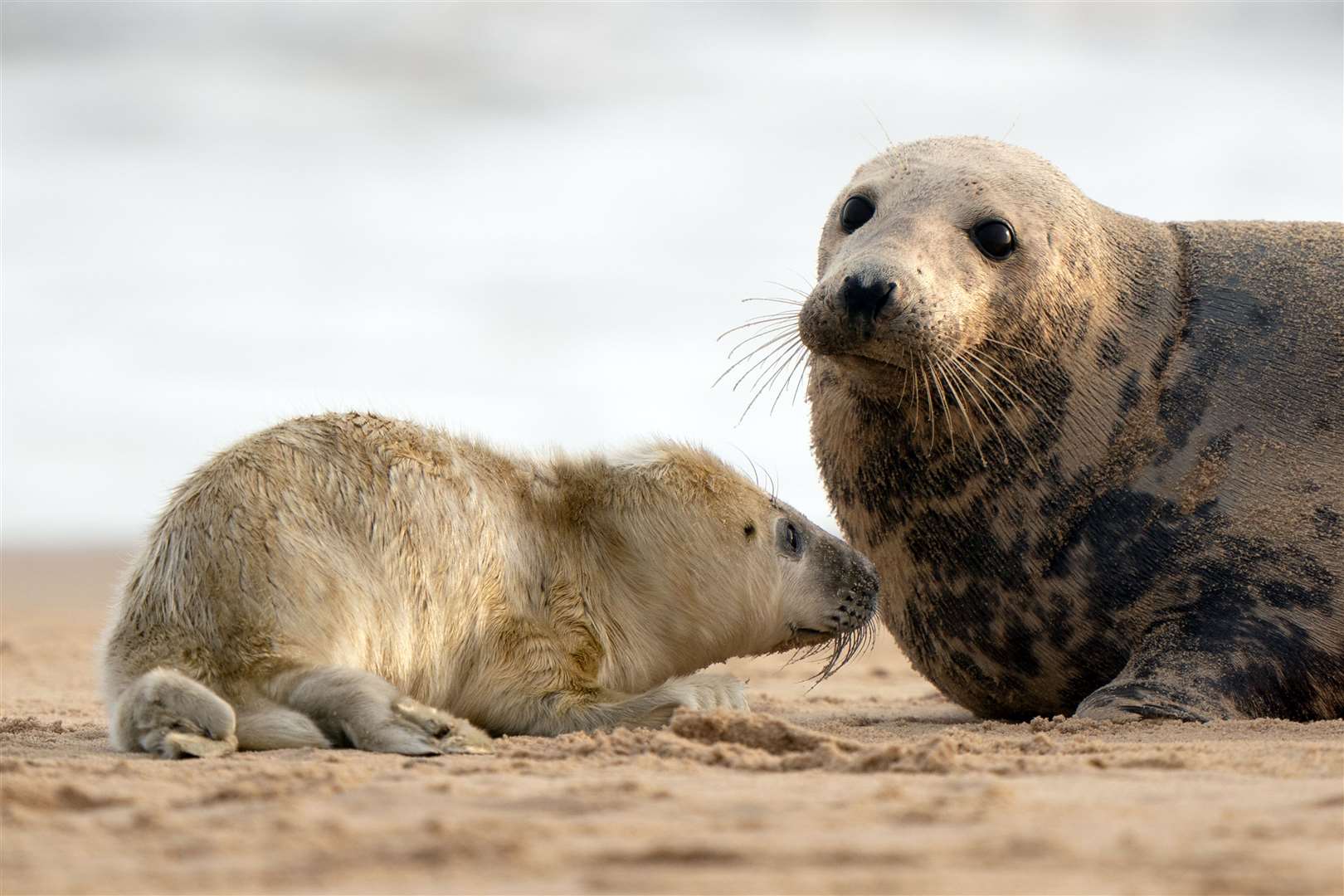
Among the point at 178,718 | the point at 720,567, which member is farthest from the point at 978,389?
the point at 178,718

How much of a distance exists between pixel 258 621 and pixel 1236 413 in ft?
10.8

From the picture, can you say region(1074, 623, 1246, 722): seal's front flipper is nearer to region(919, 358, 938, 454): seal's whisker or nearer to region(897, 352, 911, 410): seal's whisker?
region(919, 358, 938, 454): seal's whisker

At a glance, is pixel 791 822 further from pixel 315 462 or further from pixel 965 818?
pixel 315 462

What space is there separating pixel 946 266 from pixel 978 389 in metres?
0.48

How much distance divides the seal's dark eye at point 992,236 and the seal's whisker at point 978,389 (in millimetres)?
422

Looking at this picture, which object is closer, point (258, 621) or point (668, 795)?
point (668, 795)

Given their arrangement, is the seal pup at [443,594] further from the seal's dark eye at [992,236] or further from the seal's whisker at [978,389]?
the seal's dark eye at [992,236]

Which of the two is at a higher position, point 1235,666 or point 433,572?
point 433,572

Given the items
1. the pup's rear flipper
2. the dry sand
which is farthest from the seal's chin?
the pup's rear flipper

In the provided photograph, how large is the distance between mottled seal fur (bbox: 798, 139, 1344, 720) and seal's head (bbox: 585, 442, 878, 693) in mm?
433

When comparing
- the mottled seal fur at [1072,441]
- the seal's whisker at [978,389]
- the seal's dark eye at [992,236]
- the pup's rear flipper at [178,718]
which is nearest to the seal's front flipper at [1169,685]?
the mottled seal fur at [1072,441]

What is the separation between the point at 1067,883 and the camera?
2170 mm

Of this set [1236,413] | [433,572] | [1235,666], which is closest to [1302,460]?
[1236,413]

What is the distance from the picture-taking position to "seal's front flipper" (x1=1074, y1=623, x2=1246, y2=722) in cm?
464
